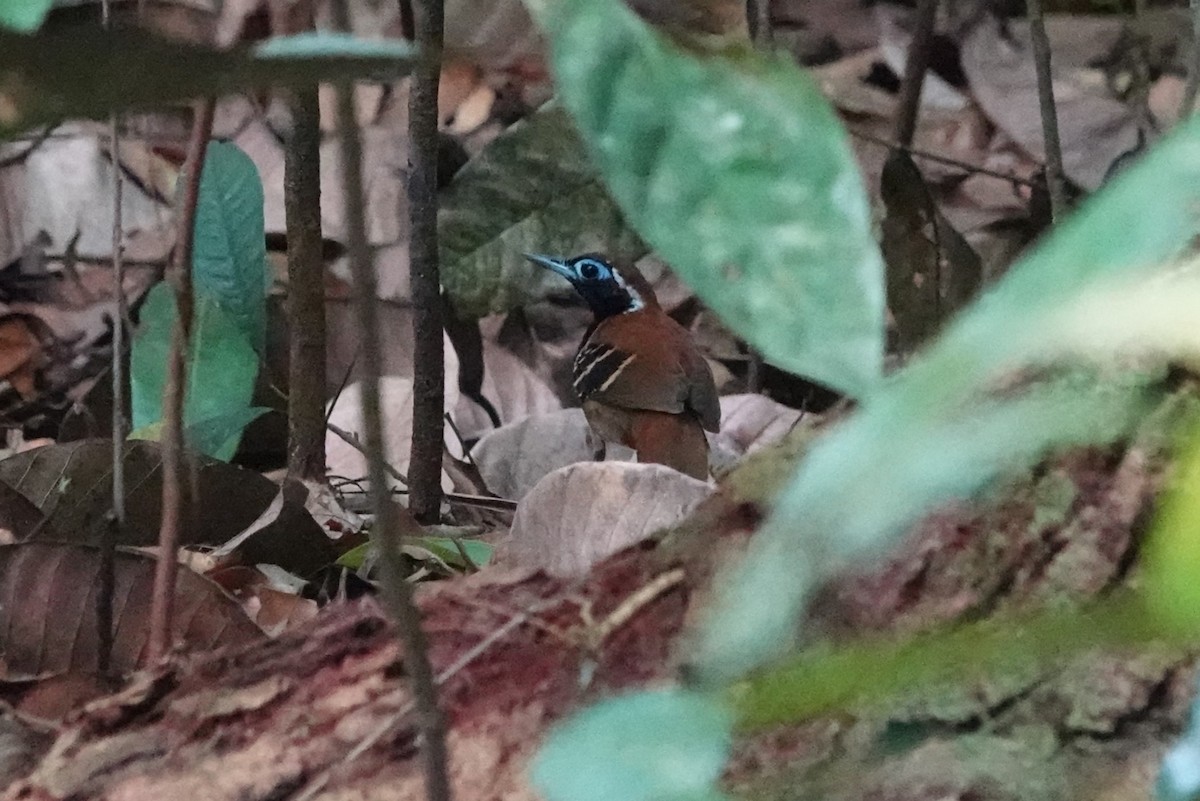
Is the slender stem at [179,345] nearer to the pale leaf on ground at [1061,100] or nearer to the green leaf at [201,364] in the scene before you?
the green leaf at [201,364]

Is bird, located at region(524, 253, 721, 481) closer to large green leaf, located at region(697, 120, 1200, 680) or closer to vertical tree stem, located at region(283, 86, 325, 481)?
vertical tree stem, located at region(283, 86, 325, 481)

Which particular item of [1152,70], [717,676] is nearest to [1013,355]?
[717,676]

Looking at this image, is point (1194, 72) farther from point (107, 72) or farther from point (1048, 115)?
point (107, 72)

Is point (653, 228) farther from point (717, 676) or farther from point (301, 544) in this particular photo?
point (301, 544)

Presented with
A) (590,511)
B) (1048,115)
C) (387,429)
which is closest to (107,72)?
(590,511)

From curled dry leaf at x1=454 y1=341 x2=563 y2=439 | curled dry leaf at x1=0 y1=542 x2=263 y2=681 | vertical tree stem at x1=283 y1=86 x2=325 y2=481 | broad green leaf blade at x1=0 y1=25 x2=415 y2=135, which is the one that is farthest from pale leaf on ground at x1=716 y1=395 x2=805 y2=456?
broad green leaf blade at x1=0 y1=25 x2=415 y2=135

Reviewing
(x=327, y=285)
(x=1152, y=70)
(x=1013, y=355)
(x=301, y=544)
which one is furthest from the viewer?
(x=1152, y=70)
